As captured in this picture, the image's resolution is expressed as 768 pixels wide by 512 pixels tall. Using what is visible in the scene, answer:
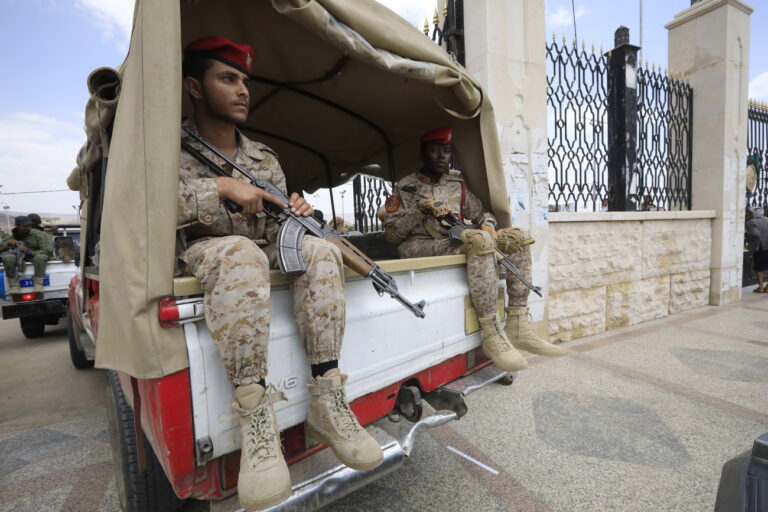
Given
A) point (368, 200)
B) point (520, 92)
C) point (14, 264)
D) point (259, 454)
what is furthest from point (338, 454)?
point (14, 264)

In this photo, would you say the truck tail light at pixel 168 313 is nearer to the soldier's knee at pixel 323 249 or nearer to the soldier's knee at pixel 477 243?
the soldier's knee at pixel 323 249

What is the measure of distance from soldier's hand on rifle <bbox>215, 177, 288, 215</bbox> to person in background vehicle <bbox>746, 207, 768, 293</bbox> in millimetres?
9161

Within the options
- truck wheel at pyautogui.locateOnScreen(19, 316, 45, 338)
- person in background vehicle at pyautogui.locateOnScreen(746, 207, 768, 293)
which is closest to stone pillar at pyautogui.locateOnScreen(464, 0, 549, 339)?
person in background vehicle at pyautogui.locateOnScreen(746, 207, 768, 293)

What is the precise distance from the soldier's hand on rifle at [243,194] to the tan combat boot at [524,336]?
1954 millimetres

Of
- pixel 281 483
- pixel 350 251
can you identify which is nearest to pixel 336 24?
Result: pixel 350 251

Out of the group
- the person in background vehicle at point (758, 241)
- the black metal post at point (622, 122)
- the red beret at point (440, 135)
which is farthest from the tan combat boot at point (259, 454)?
the person in background vehicle at point (758, 241)

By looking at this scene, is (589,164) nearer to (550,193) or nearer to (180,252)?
(550,193)

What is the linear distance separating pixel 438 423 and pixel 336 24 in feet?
5.90

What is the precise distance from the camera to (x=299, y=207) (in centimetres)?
178

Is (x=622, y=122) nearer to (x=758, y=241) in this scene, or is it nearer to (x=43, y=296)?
(x=758, y=241)

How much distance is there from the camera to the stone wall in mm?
4480

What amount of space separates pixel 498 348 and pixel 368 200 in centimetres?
324

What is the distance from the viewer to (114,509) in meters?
1.97

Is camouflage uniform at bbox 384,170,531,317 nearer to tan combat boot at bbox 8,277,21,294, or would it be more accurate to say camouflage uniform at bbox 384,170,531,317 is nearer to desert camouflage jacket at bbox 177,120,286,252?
desert camouflage jacket at bbox 177,120,286,252
